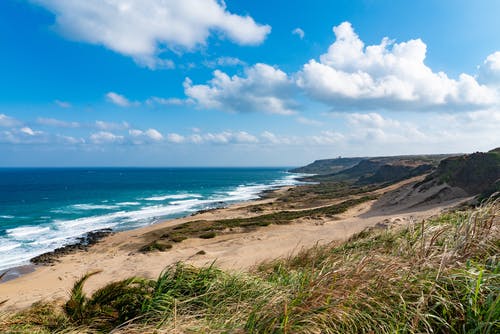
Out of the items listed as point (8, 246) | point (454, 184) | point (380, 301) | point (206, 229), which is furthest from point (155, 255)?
point (454, 184)

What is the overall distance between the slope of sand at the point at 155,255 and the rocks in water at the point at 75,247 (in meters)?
0.87

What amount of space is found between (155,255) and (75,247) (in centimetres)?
1079

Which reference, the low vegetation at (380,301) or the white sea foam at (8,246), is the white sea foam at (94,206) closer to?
the white sea foam at (8,246)

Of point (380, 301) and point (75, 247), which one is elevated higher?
point (380, 301)

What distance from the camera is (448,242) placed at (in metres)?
4.06

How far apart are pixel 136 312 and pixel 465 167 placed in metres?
43.6

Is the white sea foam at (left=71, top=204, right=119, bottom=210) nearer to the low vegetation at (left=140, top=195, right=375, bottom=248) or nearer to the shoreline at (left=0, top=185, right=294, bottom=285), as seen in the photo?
the shoreline at (left=0, top=185, right=294, bottom=285)

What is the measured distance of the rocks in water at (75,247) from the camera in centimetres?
2284

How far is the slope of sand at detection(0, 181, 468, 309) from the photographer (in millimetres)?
15648

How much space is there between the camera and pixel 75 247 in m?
26.7

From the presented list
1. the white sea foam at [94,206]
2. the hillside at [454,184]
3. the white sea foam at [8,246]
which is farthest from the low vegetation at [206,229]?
the white sea foam at [94,206]

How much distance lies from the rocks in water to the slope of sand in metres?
0.87

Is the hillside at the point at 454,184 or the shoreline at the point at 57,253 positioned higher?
the hillside at the point at 454,184

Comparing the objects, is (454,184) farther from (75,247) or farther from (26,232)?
(26,232)
